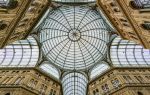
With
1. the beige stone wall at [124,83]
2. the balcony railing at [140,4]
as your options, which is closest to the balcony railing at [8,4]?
the balcony railing at [140,4]

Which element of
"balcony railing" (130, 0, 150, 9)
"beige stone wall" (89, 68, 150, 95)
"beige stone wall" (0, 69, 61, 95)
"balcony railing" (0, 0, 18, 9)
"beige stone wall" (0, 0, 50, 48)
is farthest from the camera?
"beige stone wall" (89, 68, 150, 95)

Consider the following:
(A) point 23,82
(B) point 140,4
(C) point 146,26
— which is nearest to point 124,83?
(C) point 146,26

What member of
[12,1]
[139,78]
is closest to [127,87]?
[139,78]

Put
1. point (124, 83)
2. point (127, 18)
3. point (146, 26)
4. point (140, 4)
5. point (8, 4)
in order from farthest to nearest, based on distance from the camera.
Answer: point (124, 83), point (127, 18), point (146, 26), point (8, 4), point (140, 4)

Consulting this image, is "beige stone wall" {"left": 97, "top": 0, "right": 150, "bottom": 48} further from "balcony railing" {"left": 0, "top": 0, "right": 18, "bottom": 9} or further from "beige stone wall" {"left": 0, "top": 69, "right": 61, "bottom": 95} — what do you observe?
"beige stone wall" {"left": 0, "top": 69, "right": 61, "bottom": 95}

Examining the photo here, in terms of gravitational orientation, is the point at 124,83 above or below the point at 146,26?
below

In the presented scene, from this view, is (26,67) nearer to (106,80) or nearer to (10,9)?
(106,80)

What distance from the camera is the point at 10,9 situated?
33688 mm

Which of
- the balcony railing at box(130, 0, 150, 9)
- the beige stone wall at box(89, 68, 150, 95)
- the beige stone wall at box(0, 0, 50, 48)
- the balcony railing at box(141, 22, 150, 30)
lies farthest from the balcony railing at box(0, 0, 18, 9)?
the beige stone wall at box(89, 68, 150, 95)

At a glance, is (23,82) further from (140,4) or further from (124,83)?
(140,4)

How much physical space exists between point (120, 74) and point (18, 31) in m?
19.3

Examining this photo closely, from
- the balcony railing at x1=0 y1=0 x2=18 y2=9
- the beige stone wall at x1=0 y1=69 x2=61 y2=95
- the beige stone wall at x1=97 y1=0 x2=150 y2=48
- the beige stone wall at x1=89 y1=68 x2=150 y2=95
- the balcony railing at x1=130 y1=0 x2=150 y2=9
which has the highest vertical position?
the balcony railing at x1=0 y1=0 x2=18 y2=9

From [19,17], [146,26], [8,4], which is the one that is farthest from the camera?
[19,17]

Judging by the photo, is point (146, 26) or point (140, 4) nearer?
point (140, 4)
